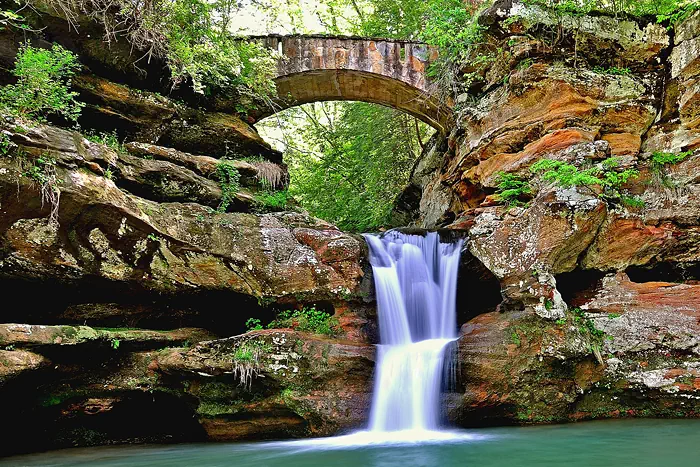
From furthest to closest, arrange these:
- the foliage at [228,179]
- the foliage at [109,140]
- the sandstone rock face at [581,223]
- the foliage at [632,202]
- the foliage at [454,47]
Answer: the foliage at [454,47] < the foliage at [228,179] < the foliage at [632,202] < the foliage at [109,140] < the sandstone rock face at [581,223]

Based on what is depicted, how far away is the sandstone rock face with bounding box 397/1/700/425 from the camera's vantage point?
6754mm

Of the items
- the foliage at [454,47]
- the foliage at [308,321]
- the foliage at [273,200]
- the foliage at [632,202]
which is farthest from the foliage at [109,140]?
the foliage at [632,202]

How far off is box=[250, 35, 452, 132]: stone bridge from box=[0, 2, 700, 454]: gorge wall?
9.94 ft

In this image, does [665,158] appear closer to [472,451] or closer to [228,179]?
[472,451]

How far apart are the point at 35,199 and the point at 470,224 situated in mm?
6984

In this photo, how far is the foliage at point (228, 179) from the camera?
859 cm

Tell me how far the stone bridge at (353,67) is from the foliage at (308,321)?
5832 mm

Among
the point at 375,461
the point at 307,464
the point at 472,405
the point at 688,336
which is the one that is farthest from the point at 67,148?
the point at 688,336

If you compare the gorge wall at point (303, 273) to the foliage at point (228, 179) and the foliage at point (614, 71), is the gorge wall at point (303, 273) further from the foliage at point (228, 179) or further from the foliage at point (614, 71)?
the foliage at point (228, 179)

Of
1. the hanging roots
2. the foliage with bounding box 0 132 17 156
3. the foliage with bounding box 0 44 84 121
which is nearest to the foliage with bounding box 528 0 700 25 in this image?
the hanging roots

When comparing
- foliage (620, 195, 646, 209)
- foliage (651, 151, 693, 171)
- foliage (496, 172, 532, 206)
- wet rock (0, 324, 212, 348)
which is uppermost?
foliage (651, 151, 693, 171)

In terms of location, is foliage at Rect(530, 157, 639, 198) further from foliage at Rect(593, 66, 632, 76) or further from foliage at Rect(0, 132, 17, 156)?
foliage at Rect(0, 132, 17, 156)

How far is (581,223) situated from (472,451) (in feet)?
14.0

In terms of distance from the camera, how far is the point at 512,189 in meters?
8.69
